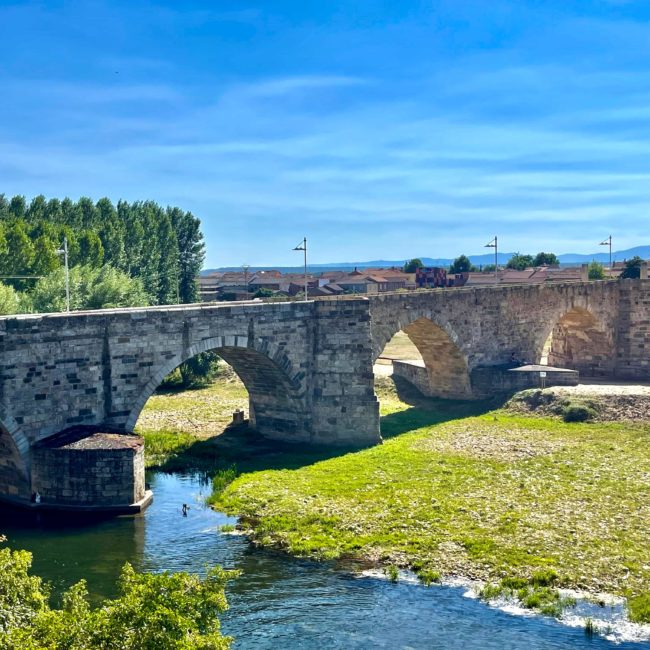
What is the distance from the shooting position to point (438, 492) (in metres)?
30.0

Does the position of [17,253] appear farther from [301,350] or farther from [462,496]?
[462,496]

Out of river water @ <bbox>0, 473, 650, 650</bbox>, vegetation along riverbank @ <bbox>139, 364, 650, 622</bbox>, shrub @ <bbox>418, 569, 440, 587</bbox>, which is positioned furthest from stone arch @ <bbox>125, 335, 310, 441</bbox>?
shrub @ <bbox>418, 569, 440, 587</bbox>

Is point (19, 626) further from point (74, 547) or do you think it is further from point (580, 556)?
point (580, 556)

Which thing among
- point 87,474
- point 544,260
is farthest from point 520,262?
point 87,474

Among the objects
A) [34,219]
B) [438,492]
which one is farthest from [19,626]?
[34,219]

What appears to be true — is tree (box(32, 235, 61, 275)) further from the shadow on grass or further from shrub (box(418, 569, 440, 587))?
shrub (box(418, 569, 440, 587))

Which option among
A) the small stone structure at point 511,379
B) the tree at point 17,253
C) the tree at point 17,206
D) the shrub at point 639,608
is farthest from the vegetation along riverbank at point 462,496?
the tree at point 17,206

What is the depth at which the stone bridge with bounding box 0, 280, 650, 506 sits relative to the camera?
1139 inches

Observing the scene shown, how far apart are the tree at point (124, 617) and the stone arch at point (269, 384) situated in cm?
2138

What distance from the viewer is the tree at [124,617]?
11.8m

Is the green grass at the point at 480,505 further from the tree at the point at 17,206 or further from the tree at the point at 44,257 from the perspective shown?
the tree at the point at 17,206

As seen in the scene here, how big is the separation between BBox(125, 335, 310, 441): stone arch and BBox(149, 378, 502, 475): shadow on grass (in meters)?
0.74

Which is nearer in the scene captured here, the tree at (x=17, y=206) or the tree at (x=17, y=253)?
the tree at (x=17, y=253)

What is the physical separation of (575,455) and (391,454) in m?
7.86
